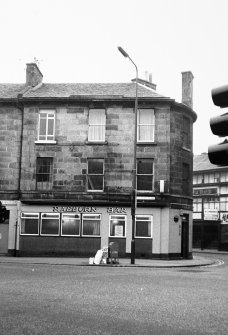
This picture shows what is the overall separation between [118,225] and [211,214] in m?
20.3

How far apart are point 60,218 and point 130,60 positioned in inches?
446

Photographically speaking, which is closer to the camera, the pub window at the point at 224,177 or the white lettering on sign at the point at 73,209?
the white lettering on sign at the point at 73,209

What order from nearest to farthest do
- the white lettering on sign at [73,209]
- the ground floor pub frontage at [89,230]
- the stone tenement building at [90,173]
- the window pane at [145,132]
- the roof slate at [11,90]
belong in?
1. the ground floor pub frontage at [89,230]
2. the stone tenement building at [90,173]
3. the white lettering on sign at [73,209]
4. the window pane at [145,132]
5. the roof slate at [11,90]

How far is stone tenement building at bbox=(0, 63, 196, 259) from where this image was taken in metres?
32.8

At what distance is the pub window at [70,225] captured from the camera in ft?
109

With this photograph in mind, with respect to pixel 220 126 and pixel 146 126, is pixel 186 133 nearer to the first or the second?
pixel 146 126

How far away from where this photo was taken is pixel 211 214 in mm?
50969

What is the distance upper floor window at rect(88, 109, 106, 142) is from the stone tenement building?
0.06 m

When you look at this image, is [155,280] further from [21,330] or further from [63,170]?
[63,170]

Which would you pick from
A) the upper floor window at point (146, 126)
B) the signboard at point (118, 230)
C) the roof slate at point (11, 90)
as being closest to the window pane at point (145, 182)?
the upper floor window at point (146, 126)

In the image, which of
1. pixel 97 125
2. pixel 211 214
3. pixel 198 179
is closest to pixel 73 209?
pixel 97 125

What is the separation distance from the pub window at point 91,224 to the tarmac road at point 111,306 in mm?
16110

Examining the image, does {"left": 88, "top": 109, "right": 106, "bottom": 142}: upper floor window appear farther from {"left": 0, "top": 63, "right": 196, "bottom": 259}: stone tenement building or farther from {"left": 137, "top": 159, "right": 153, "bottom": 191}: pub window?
{"left": 137, "top": 159, "right": 153, "bottom": 191}: pub window

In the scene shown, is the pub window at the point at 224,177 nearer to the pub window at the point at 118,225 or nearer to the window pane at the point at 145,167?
the window pane at the point at 145,167
